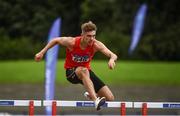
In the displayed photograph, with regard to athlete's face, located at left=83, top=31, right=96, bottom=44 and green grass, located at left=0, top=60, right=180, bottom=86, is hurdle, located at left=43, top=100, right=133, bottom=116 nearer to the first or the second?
athlete's face, located at left=83, top=31, right=96, bottom=44

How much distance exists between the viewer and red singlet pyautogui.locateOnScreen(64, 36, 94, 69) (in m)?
9.02

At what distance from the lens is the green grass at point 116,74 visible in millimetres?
26203

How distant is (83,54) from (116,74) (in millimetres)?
19325

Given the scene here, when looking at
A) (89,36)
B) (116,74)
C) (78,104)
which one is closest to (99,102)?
(78,104)

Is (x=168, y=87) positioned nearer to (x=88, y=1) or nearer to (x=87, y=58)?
(x=87, y=58)

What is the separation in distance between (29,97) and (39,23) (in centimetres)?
2261

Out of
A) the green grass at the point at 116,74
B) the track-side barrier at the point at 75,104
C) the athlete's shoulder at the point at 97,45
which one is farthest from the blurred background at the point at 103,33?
the athlete's shoulder at the point at 97,45

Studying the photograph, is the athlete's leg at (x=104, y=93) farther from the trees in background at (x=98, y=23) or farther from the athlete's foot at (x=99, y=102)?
the trees in background at (x=98, y=23)

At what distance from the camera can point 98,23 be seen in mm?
44719

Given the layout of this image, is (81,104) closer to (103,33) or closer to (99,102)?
(99,102)

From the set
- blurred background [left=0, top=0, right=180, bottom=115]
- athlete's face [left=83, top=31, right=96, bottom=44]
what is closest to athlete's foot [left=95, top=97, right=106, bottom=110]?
athlete's face [left=83, top=31, right=96, bottom=44]

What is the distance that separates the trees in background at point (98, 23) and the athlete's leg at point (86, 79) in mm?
30021

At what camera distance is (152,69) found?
3075 centimetres

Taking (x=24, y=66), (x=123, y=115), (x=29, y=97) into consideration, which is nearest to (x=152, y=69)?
(x=24, y=66)
